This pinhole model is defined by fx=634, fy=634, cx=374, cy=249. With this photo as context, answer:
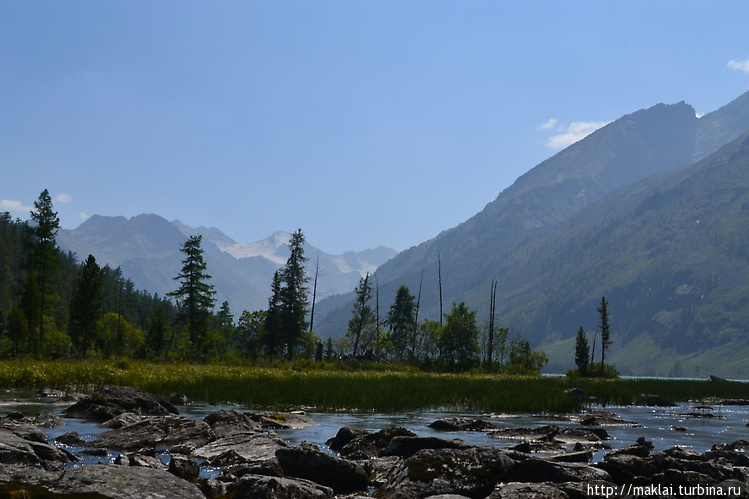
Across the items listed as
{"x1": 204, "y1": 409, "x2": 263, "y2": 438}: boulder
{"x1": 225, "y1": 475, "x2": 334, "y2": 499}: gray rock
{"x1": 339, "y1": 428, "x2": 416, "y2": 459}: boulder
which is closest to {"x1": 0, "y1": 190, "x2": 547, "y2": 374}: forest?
{"x1": 204, "y1": 409, "x2": 263, "y2": 438}: boulder

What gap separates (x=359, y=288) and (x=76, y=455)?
9730 cm

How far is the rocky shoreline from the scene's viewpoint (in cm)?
918

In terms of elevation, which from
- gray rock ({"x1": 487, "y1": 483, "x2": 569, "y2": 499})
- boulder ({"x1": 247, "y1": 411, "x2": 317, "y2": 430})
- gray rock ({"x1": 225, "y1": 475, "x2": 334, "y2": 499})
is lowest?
boulder ({"x1": 247, "y1": 411, "x2": 317, "y2": 430})

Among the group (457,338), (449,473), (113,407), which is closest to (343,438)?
(449,473)

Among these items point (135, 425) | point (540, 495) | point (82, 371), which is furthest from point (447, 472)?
point (82, 371)

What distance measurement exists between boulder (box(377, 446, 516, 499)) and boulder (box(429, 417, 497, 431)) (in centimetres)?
930

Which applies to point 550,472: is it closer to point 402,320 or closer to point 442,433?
point 442,433

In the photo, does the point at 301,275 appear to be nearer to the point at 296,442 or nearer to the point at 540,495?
the point at 296,442

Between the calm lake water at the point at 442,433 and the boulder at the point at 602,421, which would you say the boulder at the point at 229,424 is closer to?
the calm lake water at the point at 442,433

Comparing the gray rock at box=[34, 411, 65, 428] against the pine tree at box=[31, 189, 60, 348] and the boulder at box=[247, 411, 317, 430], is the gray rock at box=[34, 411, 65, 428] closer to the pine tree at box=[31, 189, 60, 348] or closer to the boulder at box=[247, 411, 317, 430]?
the boulder at box=[247, 411, 317, 430]

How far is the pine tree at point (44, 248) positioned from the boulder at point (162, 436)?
195ft

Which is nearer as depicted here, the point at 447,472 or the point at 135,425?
the point at 447,472

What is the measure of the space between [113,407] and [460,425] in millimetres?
11136

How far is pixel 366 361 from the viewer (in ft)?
236
